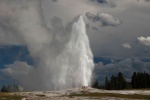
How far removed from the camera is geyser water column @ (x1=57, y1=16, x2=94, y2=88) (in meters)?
155

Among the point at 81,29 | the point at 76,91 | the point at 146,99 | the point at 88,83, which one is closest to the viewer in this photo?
the point at 146,99

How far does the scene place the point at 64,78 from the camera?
16362cm

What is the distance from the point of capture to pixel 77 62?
159 m

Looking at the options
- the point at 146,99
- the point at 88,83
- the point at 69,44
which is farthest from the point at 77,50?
the point at 146,99

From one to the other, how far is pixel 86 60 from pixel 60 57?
1983cm

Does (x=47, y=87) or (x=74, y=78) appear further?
(x=47, y=87)

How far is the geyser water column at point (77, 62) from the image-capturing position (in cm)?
15525

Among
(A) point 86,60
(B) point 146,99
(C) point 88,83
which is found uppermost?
(A) point 86,60

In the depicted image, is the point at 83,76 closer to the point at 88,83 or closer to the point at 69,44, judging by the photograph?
the point at 88,83

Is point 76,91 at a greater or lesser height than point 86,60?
lesser

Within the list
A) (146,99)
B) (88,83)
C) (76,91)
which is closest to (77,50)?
(88,83)

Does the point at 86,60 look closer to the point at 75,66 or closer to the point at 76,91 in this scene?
the point at 75,66

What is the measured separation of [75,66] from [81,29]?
708 inches

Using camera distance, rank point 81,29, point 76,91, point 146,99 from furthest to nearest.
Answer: point 81,29
point 76,91
point 146,99
